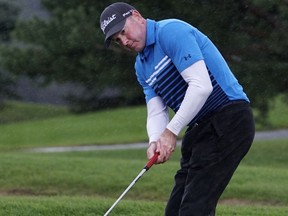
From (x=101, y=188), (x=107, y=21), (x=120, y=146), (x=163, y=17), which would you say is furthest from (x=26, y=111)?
(x=107, y=21)

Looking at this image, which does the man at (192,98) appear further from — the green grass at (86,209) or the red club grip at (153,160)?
the green grass at (86,209)

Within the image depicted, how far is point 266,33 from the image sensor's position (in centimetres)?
1424

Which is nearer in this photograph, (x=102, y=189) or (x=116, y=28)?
(x=116, y=28)

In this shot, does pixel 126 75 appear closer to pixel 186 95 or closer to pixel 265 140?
pixel 265 140

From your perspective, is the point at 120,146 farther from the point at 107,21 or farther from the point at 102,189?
the point at 107,21

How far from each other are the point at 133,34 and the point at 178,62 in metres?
0.33

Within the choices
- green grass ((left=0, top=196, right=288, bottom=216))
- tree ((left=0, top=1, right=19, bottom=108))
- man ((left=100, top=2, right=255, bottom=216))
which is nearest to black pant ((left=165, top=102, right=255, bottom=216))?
man ((left=100, top=2, right=255, bottom=216))

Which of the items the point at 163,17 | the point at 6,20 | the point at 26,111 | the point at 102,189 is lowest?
the point at 26,111

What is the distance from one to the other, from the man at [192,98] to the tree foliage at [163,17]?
812 centimetres

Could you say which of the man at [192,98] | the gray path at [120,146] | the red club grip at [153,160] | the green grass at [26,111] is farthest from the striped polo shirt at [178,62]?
the green grass at [26,111]

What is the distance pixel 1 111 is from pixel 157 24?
28.4 m

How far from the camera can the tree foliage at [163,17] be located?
13469mm

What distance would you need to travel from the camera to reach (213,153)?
4.82 metres

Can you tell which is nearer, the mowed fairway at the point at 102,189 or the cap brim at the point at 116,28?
the cap brim at the point at 116,28
